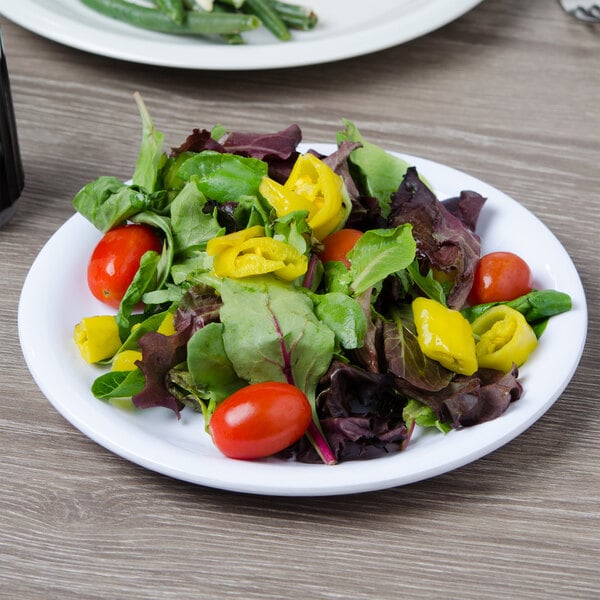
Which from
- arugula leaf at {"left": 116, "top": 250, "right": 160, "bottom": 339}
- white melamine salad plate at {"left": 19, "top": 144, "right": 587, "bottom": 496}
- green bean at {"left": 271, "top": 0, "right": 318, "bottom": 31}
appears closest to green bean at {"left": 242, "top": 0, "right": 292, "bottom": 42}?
green bean at {"left": 271, "top": 0, "right": 318, "bottom": 31}

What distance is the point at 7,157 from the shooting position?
178cm

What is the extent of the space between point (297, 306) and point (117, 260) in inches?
13.5

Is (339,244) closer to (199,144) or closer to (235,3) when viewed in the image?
(199,144)

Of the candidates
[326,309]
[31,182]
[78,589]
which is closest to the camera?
[78,589]

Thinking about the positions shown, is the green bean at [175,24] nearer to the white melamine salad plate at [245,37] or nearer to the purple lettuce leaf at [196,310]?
the white melamine salad plate at [245,37]

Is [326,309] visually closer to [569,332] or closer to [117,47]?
[569,332]

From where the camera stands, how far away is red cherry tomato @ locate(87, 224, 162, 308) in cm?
150


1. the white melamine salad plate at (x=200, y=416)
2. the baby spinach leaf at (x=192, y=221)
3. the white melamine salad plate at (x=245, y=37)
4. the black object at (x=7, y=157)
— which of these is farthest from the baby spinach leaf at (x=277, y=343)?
the white melamine salad plate at (x=245, y=37)

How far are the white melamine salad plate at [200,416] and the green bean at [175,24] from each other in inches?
33.5

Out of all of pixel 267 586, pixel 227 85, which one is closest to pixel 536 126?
pixel 227 85

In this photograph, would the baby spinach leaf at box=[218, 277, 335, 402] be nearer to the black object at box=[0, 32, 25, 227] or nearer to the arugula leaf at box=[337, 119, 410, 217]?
the arugula leaf at box=[337, 119, 410, 217]

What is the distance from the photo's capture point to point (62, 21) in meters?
2.27

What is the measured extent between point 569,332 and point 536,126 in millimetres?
951

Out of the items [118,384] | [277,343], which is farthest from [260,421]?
[118,384]
